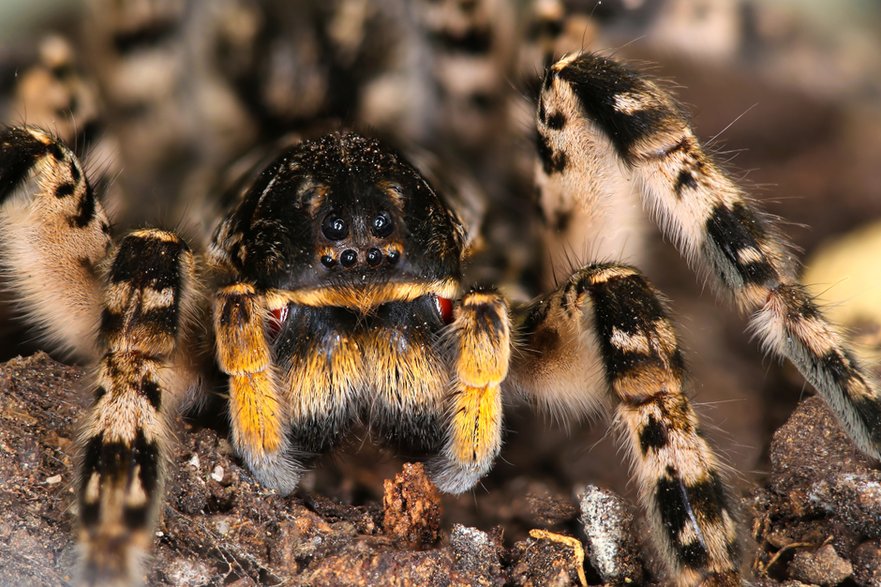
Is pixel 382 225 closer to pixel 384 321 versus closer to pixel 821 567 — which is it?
pixel 384 321

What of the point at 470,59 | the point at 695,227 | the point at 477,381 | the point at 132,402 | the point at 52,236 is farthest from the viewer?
the point at 470,59

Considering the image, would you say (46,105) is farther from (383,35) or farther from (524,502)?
(524,502)

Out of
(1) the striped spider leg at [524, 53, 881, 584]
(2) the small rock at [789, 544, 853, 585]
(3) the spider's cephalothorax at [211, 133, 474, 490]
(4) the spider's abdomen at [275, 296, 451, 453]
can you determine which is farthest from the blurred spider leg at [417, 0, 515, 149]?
(2) the small rock at [789, 544, 853, 585]

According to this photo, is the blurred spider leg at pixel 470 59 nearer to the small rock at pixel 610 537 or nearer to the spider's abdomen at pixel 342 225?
the spider's abdomen at pixel 342 225

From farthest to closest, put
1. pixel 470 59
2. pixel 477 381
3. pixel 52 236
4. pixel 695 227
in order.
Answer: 1. pixel 470 59
2. pixel 52 236
3. pixel 695 227
4. pixel 477 381

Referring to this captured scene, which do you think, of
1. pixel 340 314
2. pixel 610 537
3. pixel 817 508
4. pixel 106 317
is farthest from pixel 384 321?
pixel 817 508

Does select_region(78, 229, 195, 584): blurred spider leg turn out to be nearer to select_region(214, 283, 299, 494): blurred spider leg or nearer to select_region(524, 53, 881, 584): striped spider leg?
select_region(214, 283, 299, 494): blurred spider leg

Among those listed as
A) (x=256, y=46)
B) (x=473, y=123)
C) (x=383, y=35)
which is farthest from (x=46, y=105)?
(x=473, y=123)
